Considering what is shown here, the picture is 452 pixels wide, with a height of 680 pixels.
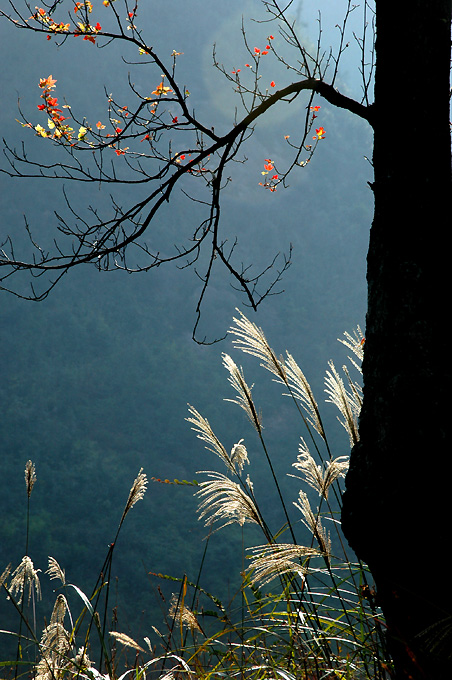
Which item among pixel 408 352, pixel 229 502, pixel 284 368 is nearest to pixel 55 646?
pixel 229 502

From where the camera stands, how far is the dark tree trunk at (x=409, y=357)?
42.8 inches

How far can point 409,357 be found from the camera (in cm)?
120

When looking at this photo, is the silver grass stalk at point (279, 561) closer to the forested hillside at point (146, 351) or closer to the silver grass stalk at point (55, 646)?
the silver grass stalk at point (55, 646)

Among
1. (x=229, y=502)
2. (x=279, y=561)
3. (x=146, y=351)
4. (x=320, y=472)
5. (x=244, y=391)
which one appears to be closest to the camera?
(x=279, y=561)

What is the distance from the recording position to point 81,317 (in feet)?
120

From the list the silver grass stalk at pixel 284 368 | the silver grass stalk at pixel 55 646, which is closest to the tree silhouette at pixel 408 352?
the silver grass stalk at pixel 284 368

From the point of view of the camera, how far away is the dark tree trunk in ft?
3.57

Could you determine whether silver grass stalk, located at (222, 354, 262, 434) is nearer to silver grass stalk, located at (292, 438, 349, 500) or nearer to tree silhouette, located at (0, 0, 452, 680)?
silver grass stalk, located at (292, 438, 349, 500)

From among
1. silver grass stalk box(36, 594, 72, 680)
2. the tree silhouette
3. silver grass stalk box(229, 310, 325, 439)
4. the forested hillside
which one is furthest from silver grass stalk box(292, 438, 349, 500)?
the forested hillside

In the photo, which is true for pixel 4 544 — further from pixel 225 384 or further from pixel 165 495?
pixel 225 384

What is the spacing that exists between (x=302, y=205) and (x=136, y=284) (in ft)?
54.1

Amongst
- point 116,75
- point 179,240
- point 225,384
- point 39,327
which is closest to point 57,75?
point 116,75

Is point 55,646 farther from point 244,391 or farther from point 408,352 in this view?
point 408,352

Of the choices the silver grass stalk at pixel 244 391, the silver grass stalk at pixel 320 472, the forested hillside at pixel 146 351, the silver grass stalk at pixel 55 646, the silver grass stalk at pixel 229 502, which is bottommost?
the silver grass stalk at pixel 55 646
